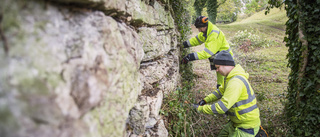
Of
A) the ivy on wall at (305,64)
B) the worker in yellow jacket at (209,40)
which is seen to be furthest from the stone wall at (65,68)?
the ivy on wall at (305,64)

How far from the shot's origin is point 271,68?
741cm

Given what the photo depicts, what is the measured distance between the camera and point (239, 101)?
280 cm

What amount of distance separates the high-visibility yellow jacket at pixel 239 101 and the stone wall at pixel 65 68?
5.40ft

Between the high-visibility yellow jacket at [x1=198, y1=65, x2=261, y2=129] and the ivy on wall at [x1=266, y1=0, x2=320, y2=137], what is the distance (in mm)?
1213

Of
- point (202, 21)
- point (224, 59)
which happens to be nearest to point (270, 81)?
point (202, 21)

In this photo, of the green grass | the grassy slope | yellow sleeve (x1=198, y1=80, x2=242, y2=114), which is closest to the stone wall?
yellow sleeve (x1=198, y1=80, x2=242, y2=114)

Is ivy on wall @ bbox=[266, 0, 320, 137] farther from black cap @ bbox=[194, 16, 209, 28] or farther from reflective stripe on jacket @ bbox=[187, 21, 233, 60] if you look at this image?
black cap @ bbox=[194, 16, 209, 28]

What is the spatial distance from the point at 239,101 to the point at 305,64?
168 centimetres

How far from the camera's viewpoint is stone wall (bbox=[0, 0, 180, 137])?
3.11 feet

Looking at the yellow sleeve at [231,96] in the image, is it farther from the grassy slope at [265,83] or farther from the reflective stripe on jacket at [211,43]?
the reflective stripe on jacket at [211,43]

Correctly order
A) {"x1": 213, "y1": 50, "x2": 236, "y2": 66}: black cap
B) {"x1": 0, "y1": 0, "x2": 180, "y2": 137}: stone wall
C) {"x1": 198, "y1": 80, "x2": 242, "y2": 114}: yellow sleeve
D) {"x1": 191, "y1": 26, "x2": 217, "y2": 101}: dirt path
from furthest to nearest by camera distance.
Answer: {"x1": 191, "y1": 26, "x2": 217, "y2": 101}: dirt path
{"x1": 213, "y1": 50, "x2": 236, "y2": 66}: black cap
{"x1": 198, "y1": 80, "x2": 242, "y2": 114}: yellow sleeve
{"x1": 0, "y1": 0, "x2": 180, "y2": 137}: stone wall

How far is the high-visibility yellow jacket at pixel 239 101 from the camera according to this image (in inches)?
106

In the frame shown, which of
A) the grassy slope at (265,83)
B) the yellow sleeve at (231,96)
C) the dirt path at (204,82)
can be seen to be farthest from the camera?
the dirt path at (204,82)

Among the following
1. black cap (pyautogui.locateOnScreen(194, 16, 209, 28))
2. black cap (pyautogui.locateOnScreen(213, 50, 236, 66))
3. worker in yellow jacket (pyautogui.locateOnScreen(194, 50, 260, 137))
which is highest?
black cap (pyautogui.locateOnScreen(194, 16, 209, 28))
